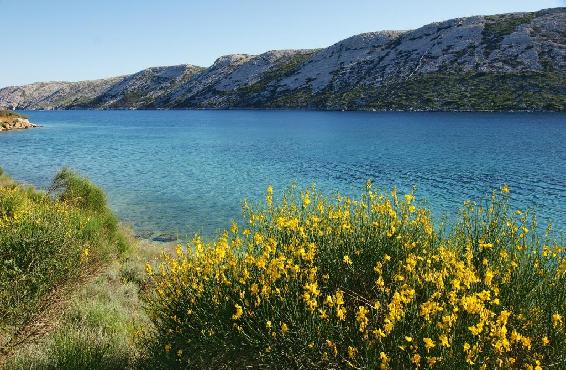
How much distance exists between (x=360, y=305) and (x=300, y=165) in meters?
40.4

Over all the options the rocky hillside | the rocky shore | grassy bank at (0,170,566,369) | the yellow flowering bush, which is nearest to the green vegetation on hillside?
the rocky hillside

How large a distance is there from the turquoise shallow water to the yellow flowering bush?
612 inches

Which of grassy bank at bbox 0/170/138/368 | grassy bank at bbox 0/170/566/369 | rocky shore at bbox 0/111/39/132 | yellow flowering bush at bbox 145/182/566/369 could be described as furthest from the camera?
rocky shore at bbox 0/111/39/132

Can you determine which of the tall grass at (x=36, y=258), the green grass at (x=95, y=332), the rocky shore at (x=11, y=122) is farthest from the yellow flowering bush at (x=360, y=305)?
the rocky shore at (x=11, y=122)

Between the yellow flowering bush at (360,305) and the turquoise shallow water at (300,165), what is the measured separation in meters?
15.5

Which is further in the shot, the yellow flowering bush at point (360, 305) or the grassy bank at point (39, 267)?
the grassy bank at point (39, 267)

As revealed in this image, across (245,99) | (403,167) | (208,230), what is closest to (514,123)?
(403,167)

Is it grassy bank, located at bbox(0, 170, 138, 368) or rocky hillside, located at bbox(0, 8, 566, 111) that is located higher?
rocky hillside, located at bbox(0, 8, 566, 111)

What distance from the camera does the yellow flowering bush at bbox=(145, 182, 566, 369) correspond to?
5074 millimetres

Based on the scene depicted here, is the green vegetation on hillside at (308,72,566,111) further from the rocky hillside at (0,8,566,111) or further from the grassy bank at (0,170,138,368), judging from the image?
the grassy bank at (0,170,138,368)

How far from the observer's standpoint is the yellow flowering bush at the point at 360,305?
16.6ft

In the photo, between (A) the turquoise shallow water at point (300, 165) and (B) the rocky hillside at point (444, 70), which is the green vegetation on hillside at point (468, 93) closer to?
(B) the rocky hillside at point (444, 70)

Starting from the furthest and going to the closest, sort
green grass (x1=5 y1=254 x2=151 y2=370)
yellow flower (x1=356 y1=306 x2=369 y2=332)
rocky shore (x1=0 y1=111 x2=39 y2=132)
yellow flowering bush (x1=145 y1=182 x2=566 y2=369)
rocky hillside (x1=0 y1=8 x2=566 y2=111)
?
rocky hillside (x1=0 y1=8 x2=566 y2=111) < rocky shore (x1=0 y1=111 x2=39 y2=132) < green grass (x1=5 y1=254 x2=151 y2=370) < yellow flowering bush (x1=145 y1=182 x2=566 y2=369) < yellow flower (x1=356 y1=306 x2=369 y2=332)

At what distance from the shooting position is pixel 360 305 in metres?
6.74
